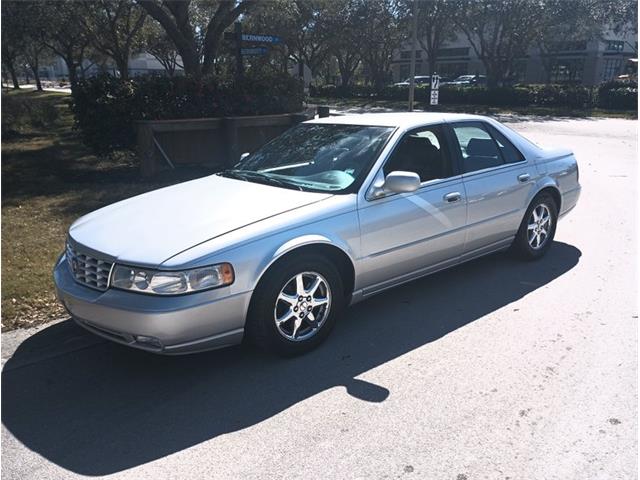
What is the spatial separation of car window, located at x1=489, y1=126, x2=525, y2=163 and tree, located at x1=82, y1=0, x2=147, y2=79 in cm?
2236

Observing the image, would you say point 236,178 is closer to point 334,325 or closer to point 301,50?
point 334,325

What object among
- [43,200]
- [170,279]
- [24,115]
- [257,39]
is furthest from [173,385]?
[24,115]

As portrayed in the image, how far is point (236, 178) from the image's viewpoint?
467 centimetres

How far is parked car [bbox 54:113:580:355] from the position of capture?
3.32 metres

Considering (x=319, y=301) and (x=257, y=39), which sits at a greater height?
(x=257, y=39)

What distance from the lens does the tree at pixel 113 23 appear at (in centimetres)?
2561

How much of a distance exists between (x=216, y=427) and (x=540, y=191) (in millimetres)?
4018

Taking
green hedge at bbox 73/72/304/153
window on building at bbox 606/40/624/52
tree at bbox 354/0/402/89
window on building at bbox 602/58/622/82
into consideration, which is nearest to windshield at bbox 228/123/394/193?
green hedge at bbox 73/72/304/153

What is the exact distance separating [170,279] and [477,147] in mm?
3294

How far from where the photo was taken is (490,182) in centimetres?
504

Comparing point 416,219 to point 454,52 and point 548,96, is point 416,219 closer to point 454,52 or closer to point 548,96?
point 548,96

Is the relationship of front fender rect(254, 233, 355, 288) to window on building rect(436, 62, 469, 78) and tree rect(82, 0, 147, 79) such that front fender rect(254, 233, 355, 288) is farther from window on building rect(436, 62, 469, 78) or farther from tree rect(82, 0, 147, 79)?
window on building rect(436, 62, 469, 78)

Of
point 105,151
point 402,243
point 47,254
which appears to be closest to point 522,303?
point 402,243

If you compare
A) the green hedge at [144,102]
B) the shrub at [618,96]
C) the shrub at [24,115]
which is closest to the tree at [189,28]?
the green hedge at [144,102]
